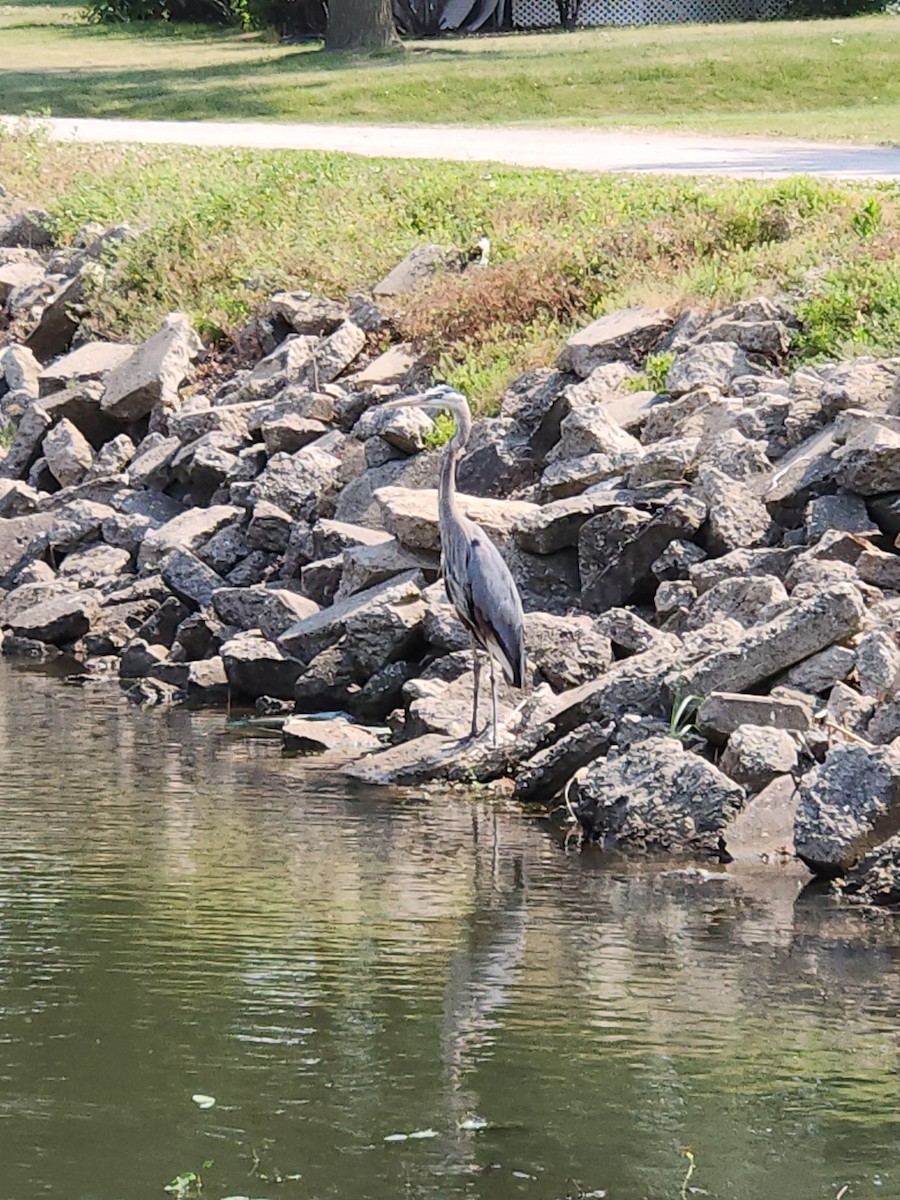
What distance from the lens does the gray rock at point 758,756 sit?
8.72m

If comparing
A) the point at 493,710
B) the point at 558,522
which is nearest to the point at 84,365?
the point at 558,522

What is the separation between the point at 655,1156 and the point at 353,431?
9.47 m

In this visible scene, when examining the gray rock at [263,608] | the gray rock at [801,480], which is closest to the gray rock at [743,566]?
the gray rock at [801,480]

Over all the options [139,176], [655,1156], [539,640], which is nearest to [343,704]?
[539,640]

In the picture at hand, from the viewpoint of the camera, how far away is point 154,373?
16297mm

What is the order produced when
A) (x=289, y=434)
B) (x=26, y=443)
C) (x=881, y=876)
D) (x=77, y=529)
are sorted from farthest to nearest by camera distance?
(x=26, y=443), (x=77, y=529), (x=289, y=434), (x=881, y=876)

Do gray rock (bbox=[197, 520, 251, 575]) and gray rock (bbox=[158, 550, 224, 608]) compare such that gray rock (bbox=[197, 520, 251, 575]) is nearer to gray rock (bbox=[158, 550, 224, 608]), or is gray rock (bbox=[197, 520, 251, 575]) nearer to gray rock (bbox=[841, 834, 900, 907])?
gray rock (bbox=[158, 550, 224, 608])

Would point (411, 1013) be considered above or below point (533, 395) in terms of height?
below

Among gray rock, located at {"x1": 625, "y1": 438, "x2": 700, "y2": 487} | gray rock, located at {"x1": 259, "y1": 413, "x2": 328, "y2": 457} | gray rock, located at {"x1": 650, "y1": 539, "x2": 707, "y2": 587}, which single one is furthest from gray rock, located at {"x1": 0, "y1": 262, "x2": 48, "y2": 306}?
gray rock, located at {"x1": 650, "y1": 539, "x2": 707, "y2": 587}

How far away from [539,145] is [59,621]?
11875 millimetres

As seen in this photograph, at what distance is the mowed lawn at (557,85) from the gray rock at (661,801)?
17082mm

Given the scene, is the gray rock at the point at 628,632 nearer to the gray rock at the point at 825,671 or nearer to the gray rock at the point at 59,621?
the gray rock at the point at 825,671

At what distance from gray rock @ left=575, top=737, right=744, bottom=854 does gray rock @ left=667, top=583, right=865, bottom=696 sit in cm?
73

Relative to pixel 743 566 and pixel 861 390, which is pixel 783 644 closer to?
pixel 743 566
